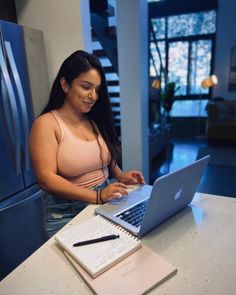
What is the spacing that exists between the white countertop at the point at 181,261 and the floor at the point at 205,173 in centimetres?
218

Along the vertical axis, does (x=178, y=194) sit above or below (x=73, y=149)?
below

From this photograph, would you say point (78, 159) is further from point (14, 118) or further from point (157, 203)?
point (14, 118)

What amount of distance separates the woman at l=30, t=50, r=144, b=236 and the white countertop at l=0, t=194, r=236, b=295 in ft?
0.58

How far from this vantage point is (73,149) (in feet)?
3.69

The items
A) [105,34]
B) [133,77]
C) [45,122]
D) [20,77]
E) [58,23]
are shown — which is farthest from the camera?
[105,34]

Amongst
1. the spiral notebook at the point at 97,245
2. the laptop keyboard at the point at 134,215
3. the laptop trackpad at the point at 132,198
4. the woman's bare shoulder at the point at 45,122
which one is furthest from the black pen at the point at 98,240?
the woman's bare shoulder at the point at 45,122

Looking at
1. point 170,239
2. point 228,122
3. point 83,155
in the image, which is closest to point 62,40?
point 83,155

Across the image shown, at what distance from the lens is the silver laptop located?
28.8 inches

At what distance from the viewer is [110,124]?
140 centimetres

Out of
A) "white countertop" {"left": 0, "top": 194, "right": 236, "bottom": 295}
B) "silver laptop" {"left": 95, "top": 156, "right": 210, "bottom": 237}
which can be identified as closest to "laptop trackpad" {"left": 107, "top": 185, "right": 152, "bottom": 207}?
"silver laptop" {"left": 95, "top": 156, "right": 210, "bottom": 237}

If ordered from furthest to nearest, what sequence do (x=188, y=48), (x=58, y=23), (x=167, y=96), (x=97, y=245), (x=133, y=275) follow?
(x=188, y=48)
(x=167, y=96)
(x=58, y=23)
(x=97, y=245)
(x=133, y=275)

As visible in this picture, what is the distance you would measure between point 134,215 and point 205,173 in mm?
2899

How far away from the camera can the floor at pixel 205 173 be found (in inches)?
118

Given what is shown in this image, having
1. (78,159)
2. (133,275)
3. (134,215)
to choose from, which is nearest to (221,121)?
(78,159)
